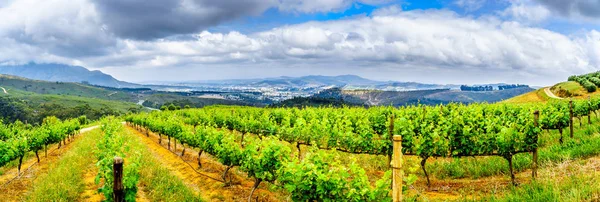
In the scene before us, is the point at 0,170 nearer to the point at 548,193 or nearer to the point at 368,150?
the point at 368,150

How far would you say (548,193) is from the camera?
7.95m

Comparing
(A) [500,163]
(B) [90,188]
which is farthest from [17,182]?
(A) [500,163]

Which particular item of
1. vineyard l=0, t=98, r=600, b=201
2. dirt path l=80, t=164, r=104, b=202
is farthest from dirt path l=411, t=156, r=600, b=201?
dirt path l=80, t=164, r=104, b=202

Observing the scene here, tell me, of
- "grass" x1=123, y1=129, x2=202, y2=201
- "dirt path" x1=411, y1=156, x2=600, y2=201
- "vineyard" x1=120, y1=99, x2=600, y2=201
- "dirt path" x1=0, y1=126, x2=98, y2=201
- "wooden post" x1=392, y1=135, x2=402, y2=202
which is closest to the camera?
"wooden post" x1=392, y1=135, x2=402, y2=202

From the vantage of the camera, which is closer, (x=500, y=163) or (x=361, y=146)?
(x=500, y=163)

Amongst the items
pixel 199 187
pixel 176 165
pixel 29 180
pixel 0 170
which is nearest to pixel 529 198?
pixel 199 187

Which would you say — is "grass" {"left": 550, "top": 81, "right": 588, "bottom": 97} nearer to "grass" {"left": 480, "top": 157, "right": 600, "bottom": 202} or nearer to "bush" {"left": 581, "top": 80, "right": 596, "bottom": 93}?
"bush" {"left": 581, "top": 80, "right": 596, "bottom": 93}

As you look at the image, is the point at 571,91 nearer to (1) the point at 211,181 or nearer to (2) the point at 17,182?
(1) the point at 211,181

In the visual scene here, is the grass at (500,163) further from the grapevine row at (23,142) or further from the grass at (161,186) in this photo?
the grapevine row at (23,142)

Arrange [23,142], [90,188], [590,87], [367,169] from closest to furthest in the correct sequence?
[90,188] < [367,169] < [23,142] < [590,87]

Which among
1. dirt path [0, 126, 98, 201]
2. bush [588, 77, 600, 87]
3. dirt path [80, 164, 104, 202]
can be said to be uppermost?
bush [588, 77, 600, 87]

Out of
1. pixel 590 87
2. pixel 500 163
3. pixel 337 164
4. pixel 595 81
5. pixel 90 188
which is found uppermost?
pixel 595 81

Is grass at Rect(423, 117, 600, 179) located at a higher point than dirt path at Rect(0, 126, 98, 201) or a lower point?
higher

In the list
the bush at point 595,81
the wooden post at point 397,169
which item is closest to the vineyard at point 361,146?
the wooden post at point 397,169
